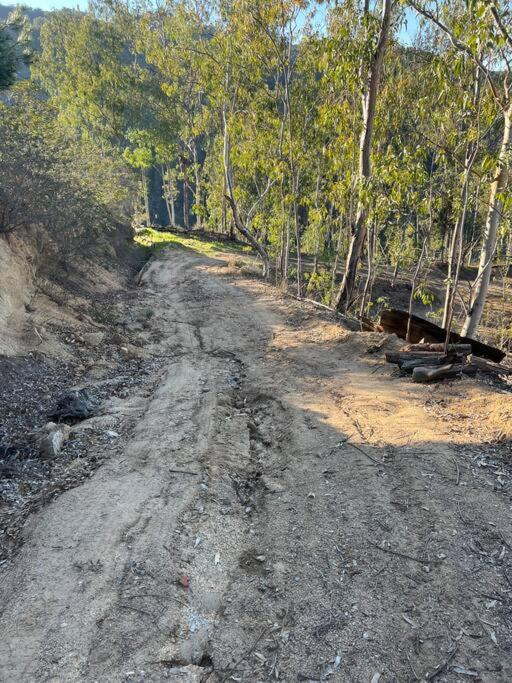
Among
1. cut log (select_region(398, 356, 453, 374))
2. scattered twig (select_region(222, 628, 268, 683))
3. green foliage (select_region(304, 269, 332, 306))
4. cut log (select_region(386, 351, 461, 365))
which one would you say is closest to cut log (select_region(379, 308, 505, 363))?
cut log (select_region(386, 351, 461, 365))

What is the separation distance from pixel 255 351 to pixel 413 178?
5153 mm

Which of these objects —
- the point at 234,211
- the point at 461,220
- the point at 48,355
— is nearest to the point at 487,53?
the point at 461,220

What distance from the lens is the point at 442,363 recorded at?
8.72 m

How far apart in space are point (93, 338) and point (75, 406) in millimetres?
3442

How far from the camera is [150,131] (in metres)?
37.4

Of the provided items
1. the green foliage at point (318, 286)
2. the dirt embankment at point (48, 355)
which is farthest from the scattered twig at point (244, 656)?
the green foliage at point (318, 286)

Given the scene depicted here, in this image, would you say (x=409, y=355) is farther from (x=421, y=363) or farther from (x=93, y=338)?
(x=93, y=338)

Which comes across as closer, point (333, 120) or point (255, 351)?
point (255, 351)

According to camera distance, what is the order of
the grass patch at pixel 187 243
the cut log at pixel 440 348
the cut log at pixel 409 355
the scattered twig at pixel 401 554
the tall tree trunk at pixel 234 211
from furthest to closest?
the grass patch at pixel 187 243, the tall tree trunk at pixel 234 211, the cut log at pixel 440 348, the cut log at pixel 409 355, the scattered twig at pixel 401 554

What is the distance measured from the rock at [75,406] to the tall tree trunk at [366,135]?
6.67 m

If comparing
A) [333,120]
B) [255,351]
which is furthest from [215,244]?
[255,351]

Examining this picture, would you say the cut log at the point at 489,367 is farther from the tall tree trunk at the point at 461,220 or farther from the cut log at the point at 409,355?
the tall tree trunk at the point at 461,220

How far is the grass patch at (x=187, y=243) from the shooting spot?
90.3 feet

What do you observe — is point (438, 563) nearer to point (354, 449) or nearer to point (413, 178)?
point (354, 449)
